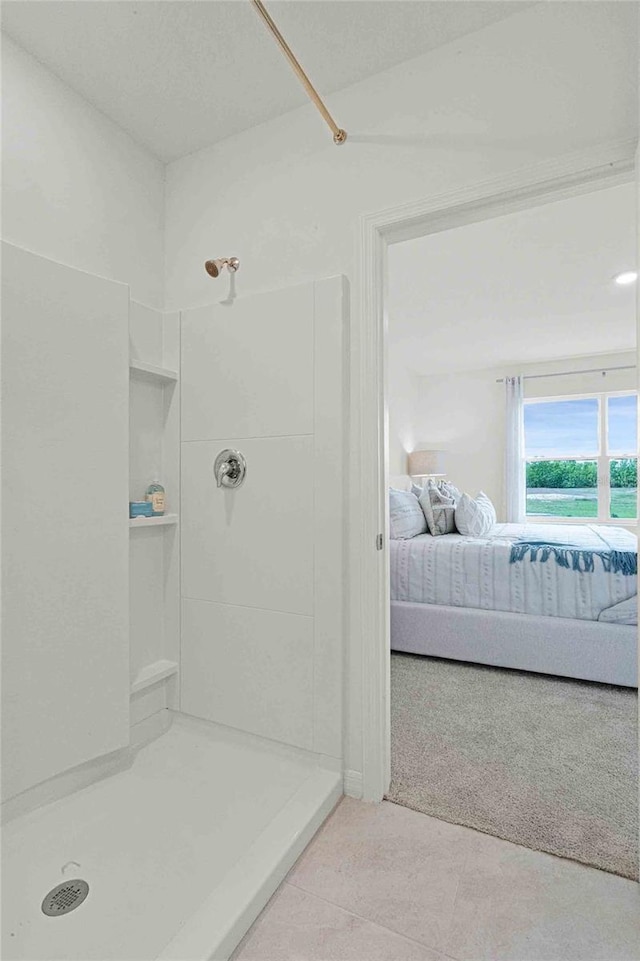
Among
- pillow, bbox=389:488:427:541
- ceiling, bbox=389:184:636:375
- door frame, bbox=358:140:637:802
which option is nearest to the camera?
door frame, bbox=358:140:637:802

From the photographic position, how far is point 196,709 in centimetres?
201

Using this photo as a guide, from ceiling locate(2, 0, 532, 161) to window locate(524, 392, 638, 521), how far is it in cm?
477

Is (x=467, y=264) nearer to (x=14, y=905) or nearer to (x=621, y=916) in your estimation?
(x=621, y=916)

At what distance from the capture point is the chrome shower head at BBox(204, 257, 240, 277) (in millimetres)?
1868

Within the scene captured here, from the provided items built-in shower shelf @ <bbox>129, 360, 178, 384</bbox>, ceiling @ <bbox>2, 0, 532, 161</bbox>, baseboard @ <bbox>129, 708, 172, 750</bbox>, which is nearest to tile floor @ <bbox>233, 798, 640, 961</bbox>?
baseboard @ <bbox>129, 708, 172, 750</bbox>

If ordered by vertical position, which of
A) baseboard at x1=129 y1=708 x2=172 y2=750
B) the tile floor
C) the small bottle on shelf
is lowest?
the tile floor

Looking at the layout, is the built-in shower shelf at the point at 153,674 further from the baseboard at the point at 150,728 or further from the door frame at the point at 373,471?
the door frame at the point at 373,471

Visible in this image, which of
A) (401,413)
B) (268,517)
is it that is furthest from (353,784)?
(401,413)

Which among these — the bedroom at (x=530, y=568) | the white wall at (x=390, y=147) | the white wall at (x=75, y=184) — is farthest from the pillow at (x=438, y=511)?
the white wall at (x=75, y=184)

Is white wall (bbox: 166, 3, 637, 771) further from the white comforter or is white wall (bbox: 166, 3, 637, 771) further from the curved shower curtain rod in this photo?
the white comforter

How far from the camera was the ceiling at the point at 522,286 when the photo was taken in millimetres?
2758

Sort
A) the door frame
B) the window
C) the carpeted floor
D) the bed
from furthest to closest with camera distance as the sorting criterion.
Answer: the window, the bed, the door frame, the carpeted floor

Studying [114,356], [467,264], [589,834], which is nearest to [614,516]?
[467,264]

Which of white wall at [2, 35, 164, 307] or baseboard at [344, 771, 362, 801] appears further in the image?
baseboard at [344, 771, 362, 801]
